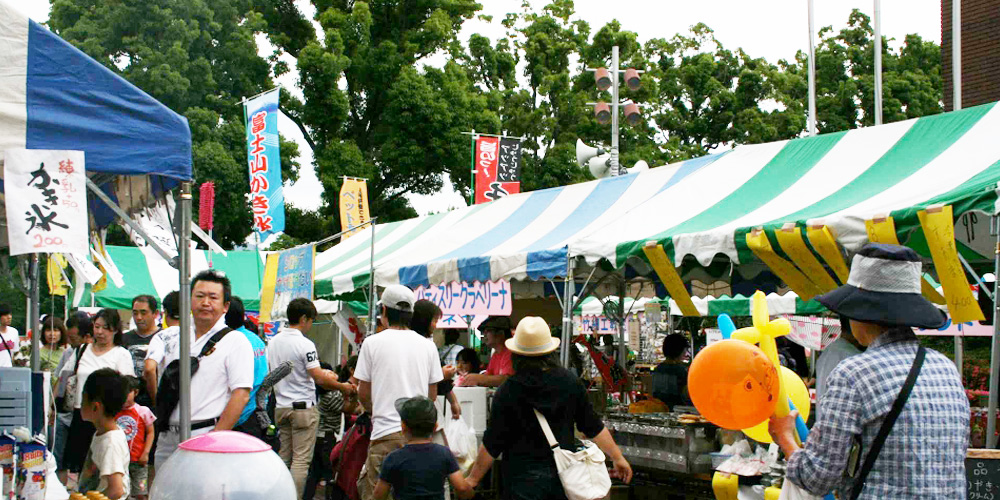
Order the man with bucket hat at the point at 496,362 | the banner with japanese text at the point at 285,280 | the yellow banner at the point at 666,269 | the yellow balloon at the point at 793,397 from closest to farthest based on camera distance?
the yellow balloon at the point at 793,397
the yellow banner at the point at 666,269
the man with bucket hat at the point at 496,362
the banner with japanese text at the point at 285,280

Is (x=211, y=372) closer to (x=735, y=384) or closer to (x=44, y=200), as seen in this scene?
(x=44, y=200)

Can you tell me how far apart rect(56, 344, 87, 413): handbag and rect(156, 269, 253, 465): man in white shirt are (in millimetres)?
2750

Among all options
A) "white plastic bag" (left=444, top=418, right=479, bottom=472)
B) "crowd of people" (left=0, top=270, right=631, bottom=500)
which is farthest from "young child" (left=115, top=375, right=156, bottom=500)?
"white plastic bag" (left=444, top=418, right=479, bottom=472)

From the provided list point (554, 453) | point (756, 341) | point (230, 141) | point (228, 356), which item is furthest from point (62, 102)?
point (230, 141)

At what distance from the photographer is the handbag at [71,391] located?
7.64 meters

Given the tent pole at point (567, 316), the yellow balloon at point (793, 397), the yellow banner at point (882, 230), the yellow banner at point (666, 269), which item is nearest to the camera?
the yellow balloon at point (793, 397)

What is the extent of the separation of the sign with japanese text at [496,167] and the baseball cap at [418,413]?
61.0 ft

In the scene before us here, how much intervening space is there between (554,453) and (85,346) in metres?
4.55

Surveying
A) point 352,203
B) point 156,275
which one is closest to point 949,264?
point 156,275

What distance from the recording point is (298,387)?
8.60 m

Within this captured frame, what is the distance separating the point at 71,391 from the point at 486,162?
17.3 meters

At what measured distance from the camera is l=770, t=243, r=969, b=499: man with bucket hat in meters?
3.05

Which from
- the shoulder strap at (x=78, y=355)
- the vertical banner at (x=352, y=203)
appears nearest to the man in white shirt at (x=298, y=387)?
the shoulder strap at (x=78, y=355)

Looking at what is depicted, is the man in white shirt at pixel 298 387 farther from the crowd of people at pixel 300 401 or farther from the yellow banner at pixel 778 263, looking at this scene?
the yellow banner at pixel 778 263
